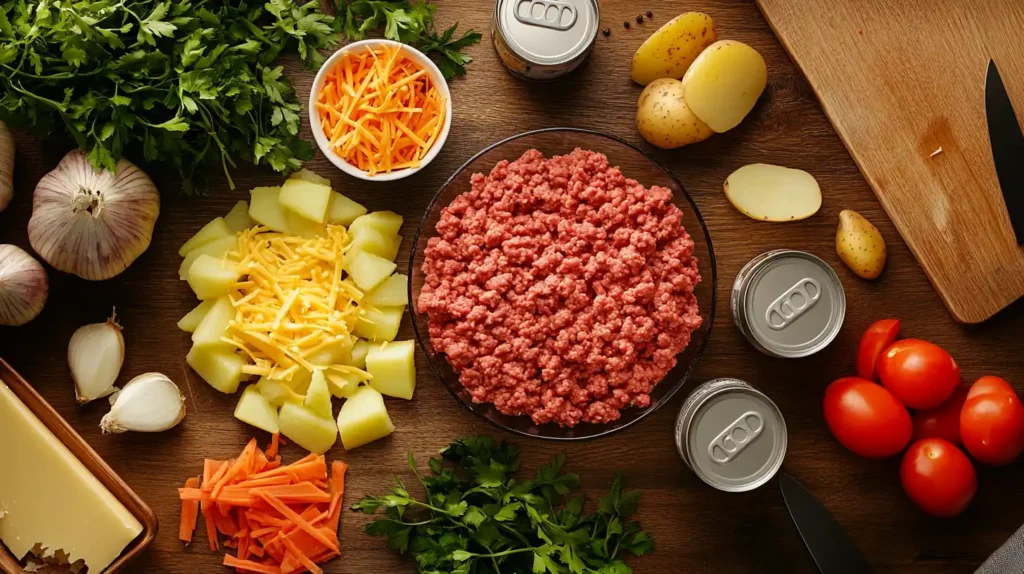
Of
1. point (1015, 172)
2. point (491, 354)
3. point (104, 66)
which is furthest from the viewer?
point (1015, 172)

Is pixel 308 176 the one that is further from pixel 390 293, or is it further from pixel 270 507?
pixel 270 507

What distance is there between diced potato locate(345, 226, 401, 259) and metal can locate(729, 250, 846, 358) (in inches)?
41.2

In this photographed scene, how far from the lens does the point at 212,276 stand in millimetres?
2320

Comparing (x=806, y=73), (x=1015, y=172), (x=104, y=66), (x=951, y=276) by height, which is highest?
(x=104, y=66)

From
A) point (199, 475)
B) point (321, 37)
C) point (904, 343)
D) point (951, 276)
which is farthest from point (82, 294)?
point (951, 276)

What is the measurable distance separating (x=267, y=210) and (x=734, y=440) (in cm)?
149

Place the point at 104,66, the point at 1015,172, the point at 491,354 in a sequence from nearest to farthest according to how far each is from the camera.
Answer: the point at 104,66
the point at 491,354
the point at 1015,172

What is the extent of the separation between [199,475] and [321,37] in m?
1.33

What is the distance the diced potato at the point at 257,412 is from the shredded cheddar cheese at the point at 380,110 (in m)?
0.74

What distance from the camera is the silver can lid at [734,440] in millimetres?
2242

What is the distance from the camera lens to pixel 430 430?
2434mm

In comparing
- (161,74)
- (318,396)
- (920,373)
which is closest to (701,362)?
(920,373)

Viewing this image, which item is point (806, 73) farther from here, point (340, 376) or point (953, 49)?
point (340, 376)

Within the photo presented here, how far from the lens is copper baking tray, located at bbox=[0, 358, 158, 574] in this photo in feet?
7.34
